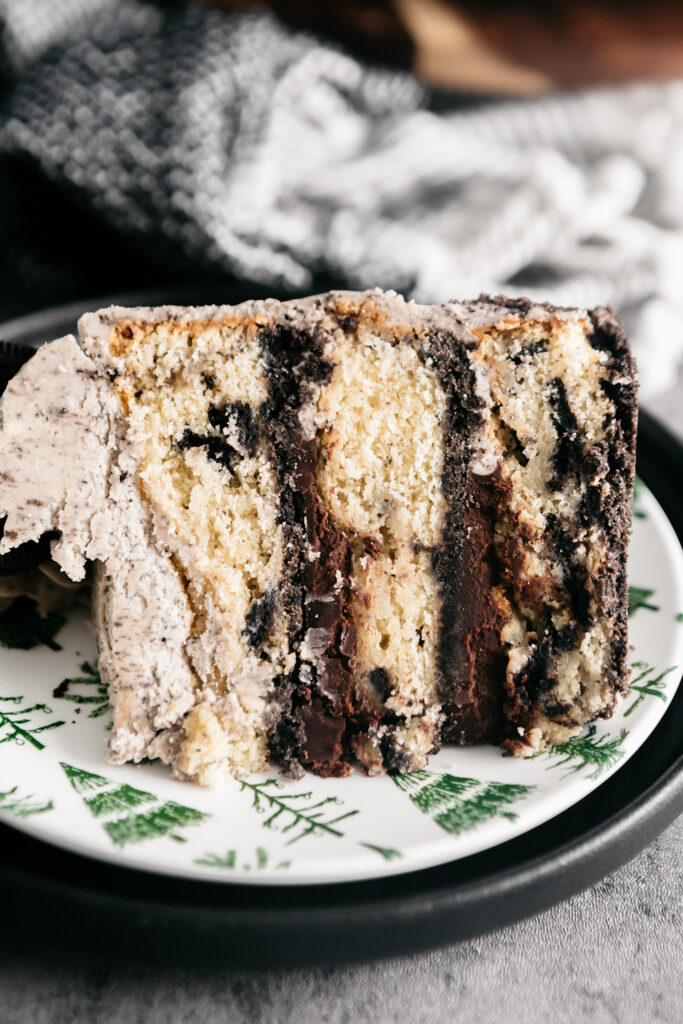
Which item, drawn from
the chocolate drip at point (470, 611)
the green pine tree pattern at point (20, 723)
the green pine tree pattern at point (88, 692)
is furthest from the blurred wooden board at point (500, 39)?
the green pine tree pattern at point (20, 723)

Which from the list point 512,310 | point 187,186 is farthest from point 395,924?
point 187,186

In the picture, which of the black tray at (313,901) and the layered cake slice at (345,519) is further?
the layered cake slice at (345,519)

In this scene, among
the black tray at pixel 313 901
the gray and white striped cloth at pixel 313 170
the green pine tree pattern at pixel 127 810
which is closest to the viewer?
the black tray at pixel 313 901

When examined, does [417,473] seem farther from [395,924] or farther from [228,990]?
[228,990]

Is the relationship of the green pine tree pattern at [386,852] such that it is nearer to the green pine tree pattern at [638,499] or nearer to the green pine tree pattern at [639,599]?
the green pine tree pattern at [639,599]

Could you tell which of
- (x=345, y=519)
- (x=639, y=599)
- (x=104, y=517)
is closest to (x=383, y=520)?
(x=345, y=519)
